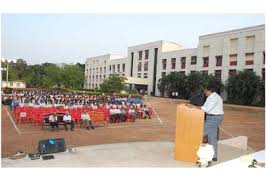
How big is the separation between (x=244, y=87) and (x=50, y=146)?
3283 centimetres

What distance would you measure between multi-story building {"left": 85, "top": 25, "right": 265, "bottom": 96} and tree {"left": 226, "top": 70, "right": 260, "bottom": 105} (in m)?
1.41

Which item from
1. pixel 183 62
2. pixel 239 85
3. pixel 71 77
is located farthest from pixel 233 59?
pixel 71 77

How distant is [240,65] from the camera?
3919 cm

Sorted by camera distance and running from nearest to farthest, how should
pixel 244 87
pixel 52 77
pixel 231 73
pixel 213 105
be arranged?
1. pixel 213 105
2. pixel 244 87
3. pixel 231 73
4. pixel 52 77

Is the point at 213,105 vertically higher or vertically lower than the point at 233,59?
lower

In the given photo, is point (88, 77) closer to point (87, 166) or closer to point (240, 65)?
point (240, 65)

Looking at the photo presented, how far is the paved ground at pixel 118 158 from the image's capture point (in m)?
5.91

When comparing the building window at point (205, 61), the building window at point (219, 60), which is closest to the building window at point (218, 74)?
the building window at point (219, 60)

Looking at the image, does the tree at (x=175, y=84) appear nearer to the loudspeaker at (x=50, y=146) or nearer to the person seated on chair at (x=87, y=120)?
the person seated on chair at (x=87, y=120)

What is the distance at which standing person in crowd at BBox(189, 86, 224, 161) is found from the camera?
590 cm

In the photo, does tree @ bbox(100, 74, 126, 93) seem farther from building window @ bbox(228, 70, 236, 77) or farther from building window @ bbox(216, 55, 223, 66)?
building window @ bbox(228, 70, 236, 77)

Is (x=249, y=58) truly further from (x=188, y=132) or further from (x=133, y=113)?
(x=188, y=132)

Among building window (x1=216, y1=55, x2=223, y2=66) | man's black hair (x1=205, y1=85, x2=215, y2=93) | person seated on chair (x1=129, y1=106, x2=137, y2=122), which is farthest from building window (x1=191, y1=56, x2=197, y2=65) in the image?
man's black hair (x1=205, y1=85, x2=215, y2=93)

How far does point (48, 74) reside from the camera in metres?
70.6
